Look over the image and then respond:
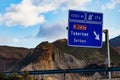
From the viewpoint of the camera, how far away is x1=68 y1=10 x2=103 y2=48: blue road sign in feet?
89.8

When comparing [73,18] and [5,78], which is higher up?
[73,18]

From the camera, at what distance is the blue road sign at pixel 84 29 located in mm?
27375

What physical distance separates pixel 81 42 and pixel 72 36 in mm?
674

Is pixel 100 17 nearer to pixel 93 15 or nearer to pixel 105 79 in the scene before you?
pixel 93 15

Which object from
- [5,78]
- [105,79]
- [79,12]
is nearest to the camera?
[105,79]

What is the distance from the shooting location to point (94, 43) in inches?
1082

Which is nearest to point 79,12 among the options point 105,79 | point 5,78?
point 105,79

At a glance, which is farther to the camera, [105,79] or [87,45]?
[87,45]

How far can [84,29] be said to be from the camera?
27484 millimetres

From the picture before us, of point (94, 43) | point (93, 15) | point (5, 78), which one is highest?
point (93, 15)

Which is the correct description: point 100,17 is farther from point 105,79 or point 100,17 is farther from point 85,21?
point 105,79

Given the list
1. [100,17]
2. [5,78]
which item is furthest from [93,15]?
[5,78]

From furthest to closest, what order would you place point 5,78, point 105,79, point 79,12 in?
point 5,78 → point 79,12 → point 105,79

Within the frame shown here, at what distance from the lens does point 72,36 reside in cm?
2748
